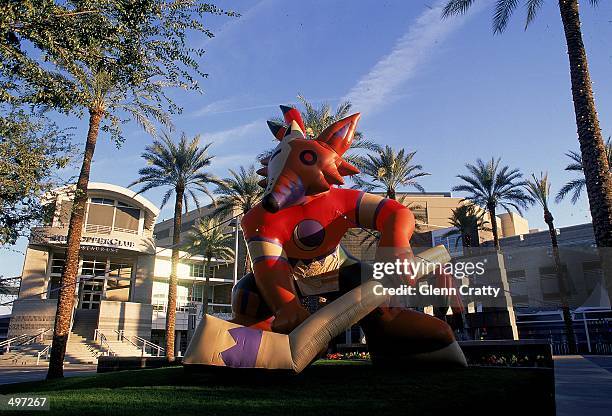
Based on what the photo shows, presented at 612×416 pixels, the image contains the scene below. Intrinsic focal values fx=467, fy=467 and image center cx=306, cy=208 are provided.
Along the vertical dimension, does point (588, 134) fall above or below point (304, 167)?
above

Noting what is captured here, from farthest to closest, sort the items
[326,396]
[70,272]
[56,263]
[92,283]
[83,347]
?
[92,283]
[56,263]
[83,347]
[70,272]
[326,396]

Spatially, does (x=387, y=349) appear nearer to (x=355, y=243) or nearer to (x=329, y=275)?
(x=329, y=275)

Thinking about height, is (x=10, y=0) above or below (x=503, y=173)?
below

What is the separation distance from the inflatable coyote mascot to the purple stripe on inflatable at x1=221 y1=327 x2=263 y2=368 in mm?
296

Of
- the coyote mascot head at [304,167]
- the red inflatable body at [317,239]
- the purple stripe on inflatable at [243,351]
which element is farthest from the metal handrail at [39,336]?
the purple stripe on inflatable at [243,351]

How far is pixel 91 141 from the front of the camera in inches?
570

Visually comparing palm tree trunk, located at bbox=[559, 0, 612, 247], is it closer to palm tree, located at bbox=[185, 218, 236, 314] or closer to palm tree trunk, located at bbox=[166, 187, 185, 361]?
palm tree trunk, located at bbox=[166, 187, 185, 361]

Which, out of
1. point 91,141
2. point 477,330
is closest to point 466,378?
point 91,141

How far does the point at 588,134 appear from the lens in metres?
9.11

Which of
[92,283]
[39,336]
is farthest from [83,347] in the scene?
[92,283]

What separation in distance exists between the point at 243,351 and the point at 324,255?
209 centimetres

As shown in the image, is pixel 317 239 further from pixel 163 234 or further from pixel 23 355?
pixel 163 234

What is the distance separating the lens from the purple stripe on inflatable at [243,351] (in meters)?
5.80

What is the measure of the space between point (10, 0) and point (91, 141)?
8.68 meters
